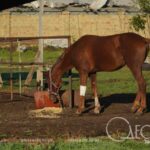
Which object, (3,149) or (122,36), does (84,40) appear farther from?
(3,149)

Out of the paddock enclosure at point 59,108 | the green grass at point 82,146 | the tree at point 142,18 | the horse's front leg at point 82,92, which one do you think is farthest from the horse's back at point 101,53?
the tree at point 142,18

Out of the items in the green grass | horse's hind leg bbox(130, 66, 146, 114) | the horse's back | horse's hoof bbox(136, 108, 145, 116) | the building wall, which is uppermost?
the horse's back

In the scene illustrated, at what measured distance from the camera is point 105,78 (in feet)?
84.1

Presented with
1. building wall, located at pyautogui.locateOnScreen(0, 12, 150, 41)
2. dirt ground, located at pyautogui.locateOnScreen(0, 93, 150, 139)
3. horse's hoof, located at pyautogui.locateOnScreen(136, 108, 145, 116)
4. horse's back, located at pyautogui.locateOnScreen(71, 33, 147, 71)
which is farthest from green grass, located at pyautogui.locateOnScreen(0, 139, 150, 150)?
building wall, located at pyautogui.locateOnScreen(0, 12, 150, 41)

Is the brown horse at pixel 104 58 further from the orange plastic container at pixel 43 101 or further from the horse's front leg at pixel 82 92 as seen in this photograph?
the orange plastic container at pixel 43 101

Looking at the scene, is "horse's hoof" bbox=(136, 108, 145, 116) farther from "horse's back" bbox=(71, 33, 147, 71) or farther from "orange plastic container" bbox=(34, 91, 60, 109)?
"orange plastic container" bbox=(34, 91, 60, 109)

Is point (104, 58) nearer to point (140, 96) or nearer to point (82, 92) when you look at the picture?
point (82, 92)

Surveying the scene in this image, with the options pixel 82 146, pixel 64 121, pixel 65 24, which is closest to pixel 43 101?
pixel 64 121

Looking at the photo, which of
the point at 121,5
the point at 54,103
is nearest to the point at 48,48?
the point at 121,5

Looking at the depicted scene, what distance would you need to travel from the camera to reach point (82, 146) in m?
9.28

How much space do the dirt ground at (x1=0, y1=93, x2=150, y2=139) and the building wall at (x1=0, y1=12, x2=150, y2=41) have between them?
3121 cm

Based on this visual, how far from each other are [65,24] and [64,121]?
36.7 meters

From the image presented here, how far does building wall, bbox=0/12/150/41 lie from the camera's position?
4903cm

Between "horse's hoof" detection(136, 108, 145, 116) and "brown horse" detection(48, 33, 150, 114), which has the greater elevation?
"brown horse" detection(48, 33, 150, 114)
